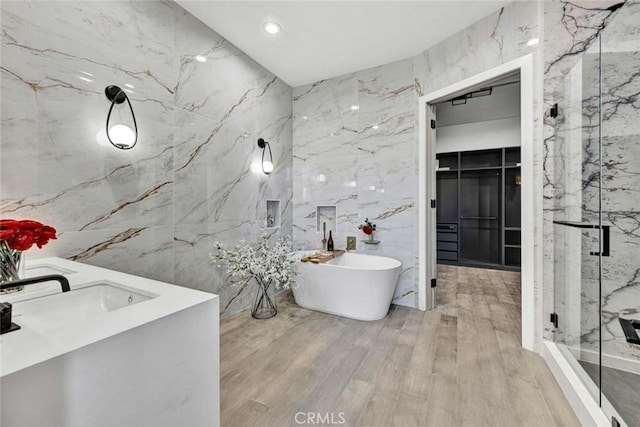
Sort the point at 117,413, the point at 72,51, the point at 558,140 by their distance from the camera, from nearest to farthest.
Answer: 1. the point at 117,413
2. the point at 72,51
3. the point at 558,140

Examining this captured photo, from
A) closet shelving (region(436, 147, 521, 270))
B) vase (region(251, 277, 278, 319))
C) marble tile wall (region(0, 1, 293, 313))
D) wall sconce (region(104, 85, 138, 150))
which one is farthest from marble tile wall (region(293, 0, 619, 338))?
closet shelving (region(436, 147, 521, 270))

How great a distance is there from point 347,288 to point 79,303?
2041 millimetres

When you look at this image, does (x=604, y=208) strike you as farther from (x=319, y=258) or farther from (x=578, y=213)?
(x=319, y=258)

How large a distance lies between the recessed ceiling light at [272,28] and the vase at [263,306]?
2.40m

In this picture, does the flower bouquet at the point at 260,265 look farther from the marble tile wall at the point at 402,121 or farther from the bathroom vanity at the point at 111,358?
the bathroom vanity at the point at 111,358

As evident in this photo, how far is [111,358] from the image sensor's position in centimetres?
71

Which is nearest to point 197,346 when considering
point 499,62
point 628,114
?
point 628,114

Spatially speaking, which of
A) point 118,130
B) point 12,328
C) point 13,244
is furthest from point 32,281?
point 118,130

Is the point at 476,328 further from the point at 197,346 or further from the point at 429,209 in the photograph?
the point at 197,346

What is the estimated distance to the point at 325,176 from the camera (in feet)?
11.8

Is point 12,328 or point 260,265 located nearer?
point 12,328

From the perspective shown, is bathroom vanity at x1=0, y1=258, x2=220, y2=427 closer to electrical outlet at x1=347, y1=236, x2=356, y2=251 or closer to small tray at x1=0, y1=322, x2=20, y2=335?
small tray at x1=0, y1=322, x2=20, y2=335

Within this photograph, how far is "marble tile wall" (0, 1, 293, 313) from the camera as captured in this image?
58.9 inches

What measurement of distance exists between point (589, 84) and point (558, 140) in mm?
Result: 372
